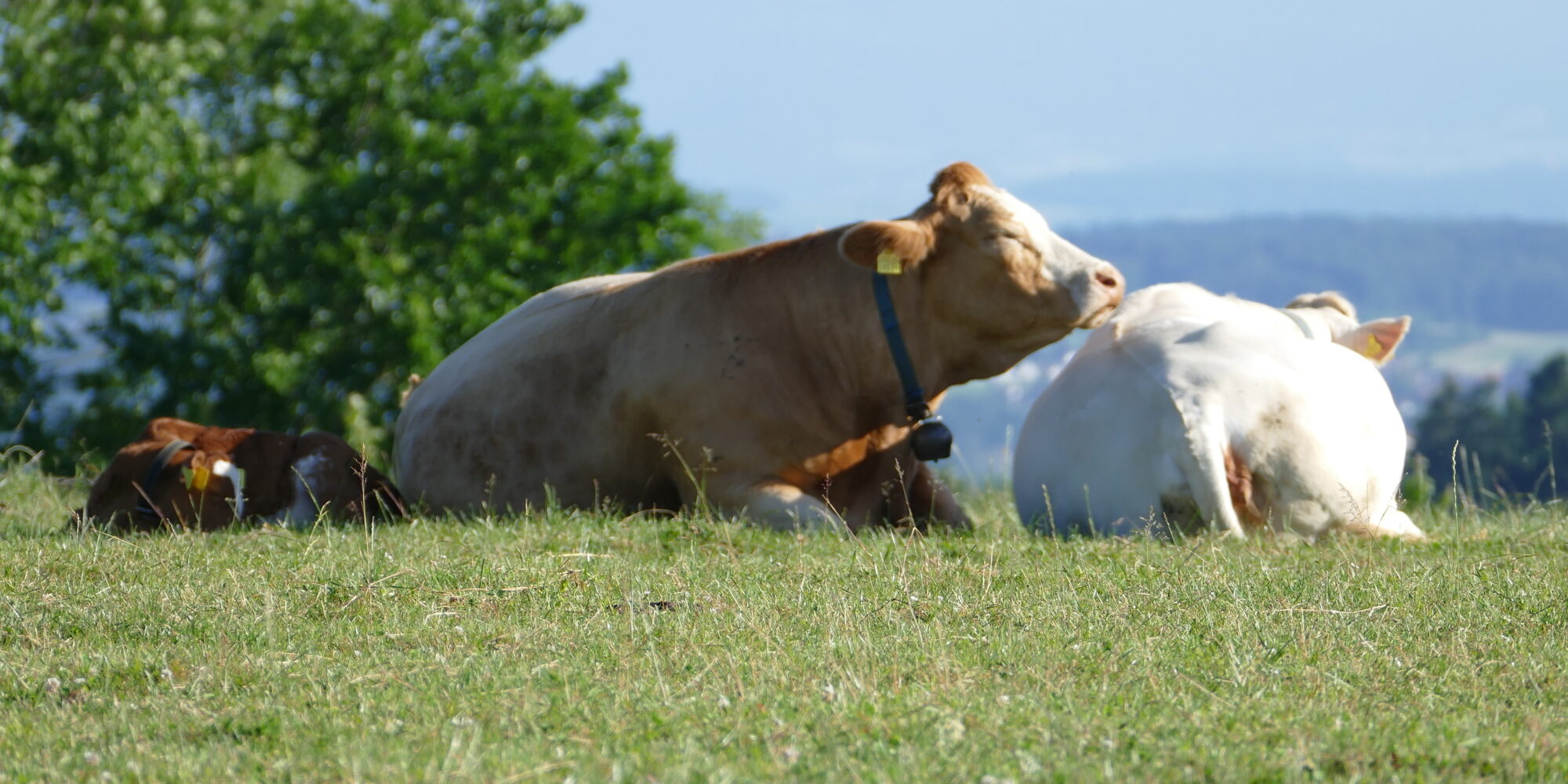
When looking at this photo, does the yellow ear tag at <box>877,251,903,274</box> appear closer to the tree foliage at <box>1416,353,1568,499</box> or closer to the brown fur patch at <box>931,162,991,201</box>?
the brown fur patch at <box>931,162,991,201</box>

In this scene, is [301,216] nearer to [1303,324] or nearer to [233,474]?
[233,474]

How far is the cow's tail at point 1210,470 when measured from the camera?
6.82 m

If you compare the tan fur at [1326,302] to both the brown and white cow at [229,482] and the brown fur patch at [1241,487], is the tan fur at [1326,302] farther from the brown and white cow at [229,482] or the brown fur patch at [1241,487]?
the brown and white cow at [229,482]

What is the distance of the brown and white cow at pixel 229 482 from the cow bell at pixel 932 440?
2502 mm

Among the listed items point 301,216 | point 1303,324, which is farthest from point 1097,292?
point 301,216

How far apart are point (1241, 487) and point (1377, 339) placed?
1.72 m

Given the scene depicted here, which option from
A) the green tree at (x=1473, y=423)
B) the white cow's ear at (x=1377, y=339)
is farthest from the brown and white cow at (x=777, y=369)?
the green tree at (x=1473, y=423)

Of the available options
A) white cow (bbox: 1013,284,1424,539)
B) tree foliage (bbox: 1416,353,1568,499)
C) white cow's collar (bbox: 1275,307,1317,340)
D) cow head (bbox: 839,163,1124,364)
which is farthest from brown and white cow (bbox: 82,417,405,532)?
tree foliage (bbox: 1416,353,1568,499)

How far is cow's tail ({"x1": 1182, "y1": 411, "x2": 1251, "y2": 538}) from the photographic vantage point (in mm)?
6816

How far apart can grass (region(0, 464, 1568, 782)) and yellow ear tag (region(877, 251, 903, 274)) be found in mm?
1452

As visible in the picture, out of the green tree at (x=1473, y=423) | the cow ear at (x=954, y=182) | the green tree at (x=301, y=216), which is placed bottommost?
the green tree at (x=1473, y=423)

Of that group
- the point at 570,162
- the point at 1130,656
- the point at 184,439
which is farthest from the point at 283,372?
the point at 1130,656

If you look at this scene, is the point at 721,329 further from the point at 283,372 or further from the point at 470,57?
the point at 470,57

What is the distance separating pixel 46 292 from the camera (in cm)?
2273
